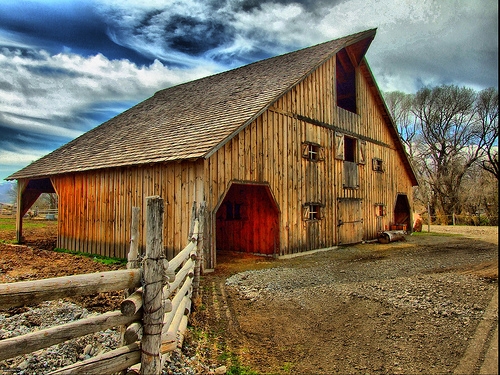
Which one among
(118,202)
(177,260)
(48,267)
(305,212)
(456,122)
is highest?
(456,122)

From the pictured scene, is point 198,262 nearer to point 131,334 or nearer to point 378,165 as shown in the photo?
point 131,334

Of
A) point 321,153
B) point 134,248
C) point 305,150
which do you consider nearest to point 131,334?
point 134,248

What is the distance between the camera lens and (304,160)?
1254 cm

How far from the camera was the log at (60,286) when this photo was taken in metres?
2.24

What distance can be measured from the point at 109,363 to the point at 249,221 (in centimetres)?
999

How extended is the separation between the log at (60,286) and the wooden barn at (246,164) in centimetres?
587

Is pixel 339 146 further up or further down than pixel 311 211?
further up

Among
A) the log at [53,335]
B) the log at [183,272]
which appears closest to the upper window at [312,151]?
the log at [183,272]

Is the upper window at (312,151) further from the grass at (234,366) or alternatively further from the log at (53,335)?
the log at (53,335)

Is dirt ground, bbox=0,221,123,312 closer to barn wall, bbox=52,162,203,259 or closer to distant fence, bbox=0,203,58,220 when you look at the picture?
barn wall, bbox=52,162,203,259

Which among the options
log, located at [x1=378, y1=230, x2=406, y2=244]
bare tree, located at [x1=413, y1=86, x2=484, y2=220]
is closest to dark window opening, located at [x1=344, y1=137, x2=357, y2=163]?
log, located at [x1=378, y1=230, x2=406, y2=244]

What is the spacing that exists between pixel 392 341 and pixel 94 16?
10363 millimetres

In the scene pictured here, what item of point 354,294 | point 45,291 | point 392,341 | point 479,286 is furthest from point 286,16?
point 479,286

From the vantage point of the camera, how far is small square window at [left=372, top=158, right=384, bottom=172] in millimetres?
16656
